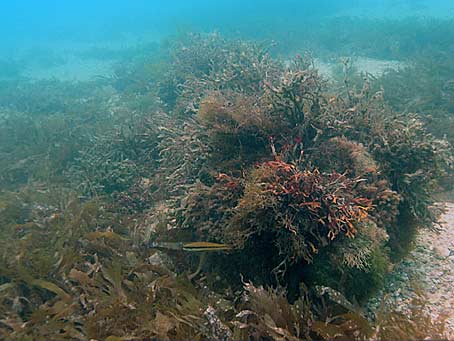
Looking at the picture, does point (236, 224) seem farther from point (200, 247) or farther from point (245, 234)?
point (200, 247)

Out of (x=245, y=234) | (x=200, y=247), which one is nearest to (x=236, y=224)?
(x=245, y=234)

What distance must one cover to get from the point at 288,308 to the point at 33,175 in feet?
22.8

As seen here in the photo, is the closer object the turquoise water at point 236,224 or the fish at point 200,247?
the turquoise water at point 236,224

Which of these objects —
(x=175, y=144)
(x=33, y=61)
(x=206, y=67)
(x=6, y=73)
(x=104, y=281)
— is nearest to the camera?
(x=104, y=281)

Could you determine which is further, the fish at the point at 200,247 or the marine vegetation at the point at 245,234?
the fish at the point at 200,247

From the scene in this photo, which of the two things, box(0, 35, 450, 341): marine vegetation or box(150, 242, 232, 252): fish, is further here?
box(150, 242, 232, 252): fish

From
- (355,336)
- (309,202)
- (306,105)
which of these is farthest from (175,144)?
(355,336)

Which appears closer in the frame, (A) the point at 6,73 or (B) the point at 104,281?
(B) the point at 104,281

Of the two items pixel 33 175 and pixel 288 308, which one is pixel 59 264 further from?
pixel 33 175

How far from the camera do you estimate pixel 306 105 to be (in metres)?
4.74

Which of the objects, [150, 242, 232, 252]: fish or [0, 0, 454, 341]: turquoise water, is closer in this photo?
[0, 0, 454, 341]: turquoise water

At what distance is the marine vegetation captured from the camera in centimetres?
300

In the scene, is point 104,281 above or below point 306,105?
below

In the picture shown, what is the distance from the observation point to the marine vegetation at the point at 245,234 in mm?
3002
